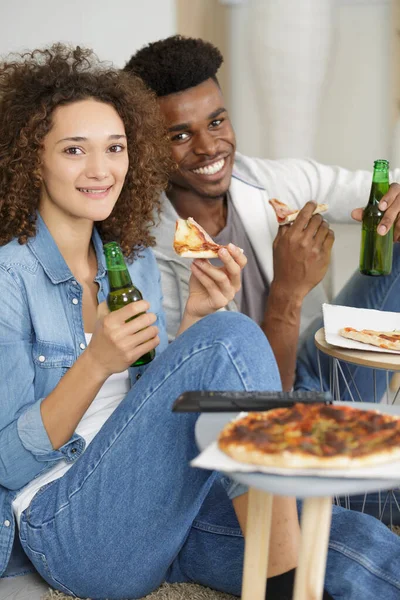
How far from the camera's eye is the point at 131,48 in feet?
10.5

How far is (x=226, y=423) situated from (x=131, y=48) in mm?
2440

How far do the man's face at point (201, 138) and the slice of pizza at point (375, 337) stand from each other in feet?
2.36

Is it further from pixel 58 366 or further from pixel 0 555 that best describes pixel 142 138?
pixel 0 555

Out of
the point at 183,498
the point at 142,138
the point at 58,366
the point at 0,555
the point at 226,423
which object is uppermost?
the point at 142,138

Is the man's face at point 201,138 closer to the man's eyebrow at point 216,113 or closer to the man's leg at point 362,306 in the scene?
the man's eyebrow at point 216,113

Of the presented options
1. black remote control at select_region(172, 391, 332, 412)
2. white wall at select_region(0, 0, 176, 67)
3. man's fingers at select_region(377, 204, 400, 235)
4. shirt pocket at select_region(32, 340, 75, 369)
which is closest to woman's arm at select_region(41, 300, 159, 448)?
shirt pocket at select_region(32, 340, 75, 369)

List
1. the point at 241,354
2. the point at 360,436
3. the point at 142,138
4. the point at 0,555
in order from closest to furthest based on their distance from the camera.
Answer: the point at 360,436
the point at 241,354
the point at 0,555
the point at 142,138

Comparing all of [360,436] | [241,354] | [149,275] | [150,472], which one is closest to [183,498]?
[150,472]

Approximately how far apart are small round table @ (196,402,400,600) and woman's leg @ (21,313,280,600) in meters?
0.17

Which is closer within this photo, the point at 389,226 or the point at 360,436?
the point at 360,436

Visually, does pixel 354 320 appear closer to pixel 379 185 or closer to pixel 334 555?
pixel 379 185

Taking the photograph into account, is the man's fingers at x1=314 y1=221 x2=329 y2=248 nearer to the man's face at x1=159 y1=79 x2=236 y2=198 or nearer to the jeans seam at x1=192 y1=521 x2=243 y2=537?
the man's face at x1=159 y1=79 x2=236 y2=198

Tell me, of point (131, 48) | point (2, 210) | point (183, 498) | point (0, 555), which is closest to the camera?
point (183, 498)

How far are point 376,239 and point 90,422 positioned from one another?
2.87 feet
